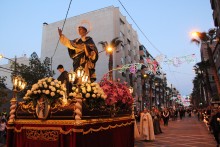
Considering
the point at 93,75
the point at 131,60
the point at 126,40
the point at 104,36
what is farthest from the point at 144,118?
the point at 131,60

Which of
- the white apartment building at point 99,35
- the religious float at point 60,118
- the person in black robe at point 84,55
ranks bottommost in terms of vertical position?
the religious float at point 60,118

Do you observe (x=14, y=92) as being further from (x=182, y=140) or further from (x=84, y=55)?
(x=182, y=140)

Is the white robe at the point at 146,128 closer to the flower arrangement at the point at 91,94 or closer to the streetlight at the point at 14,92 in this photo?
the flower arrangement at the point at 91,94

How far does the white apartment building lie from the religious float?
3954cm

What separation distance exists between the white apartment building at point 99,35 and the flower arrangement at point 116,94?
3687cm

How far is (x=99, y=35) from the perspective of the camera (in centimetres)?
5094

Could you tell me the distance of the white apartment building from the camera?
4991cm

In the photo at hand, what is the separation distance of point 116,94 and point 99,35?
137 ft

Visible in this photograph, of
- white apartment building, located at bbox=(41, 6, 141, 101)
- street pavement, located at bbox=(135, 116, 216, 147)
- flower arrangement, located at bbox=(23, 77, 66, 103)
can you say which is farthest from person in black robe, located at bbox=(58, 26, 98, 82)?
white apartment building, located at bbox=(41, 6, 141, 101)

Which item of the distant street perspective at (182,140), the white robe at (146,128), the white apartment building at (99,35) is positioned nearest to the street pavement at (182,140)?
the distant street perspective at (182,140)

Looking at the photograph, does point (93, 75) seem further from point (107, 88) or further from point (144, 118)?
point (144, 118)

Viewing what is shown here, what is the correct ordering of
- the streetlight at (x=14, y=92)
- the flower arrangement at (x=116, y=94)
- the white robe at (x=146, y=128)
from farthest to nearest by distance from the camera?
1. the white robe at (x=146, y=128)
2. the flower arrangement at (x=116, y=94)
3. the streetlight at (x=14, y=92)

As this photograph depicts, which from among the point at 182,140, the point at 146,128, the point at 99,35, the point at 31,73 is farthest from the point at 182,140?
the point at 99,35

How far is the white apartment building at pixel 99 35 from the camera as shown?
1965 inches
